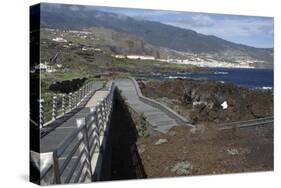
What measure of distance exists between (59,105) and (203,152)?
261cm

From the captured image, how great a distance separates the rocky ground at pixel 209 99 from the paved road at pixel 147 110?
0.17 metres

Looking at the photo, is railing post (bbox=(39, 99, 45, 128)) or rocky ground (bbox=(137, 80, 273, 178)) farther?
rocky ground (bbox=(137, 80, 273, 178))

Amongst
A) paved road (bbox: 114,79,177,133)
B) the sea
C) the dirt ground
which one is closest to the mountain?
the sea

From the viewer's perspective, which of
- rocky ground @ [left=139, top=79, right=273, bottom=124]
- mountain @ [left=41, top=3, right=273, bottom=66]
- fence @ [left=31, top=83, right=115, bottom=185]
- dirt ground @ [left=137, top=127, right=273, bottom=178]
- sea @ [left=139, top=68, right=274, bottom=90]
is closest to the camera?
fence @ [left=31, top=83, right=115, bottom=185]

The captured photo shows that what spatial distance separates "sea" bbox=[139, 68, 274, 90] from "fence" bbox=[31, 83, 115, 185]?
1.08 metres

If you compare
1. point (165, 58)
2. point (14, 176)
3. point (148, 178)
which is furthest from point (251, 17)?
point (14, 176)

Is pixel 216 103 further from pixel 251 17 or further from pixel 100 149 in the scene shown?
pixel 100 149

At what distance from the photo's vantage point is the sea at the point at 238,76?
8945 millimetres

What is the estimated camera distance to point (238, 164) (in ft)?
30.7

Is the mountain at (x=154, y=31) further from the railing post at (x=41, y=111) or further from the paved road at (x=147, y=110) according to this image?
the railing post at (x=41, y=111)

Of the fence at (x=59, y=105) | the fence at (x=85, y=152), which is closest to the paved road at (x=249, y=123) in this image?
the fence at (x=85, y=152)

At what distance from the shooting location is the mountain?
7.84 meters

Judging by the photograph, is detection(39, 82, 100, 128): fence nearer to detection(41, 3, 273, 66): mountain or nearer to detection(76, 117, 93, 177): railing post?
detection(41, 3, 273, 66): mountain

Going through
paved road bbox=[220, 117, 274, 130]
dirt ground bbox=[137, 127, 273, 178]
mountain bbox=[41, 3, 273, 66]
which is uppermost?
mountain bbox=[41, 3, 273, 66]
